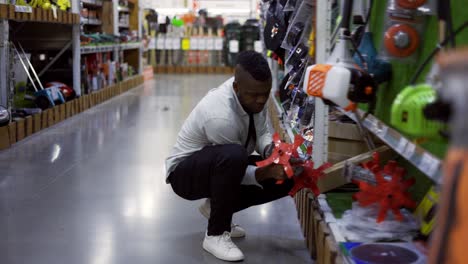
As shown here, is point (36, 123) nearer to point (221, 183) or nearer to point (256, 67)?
point (221, 183)

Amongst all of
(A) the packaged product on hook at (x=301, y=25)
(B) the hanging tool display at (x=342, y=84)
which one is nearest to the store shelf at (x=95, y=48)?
(A) the packaged product on hook at (x=301, y=25)

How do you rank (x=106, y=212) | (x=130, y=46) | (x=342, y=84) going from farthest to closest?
1. (x=130, y=46)
2. (x=106, y=212)
3. (x=342, y=84)

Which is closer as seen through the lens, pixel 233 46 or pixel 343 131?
pixel 343 131

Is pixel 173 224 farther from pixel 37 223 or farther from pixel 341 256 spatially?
pixel 341 256

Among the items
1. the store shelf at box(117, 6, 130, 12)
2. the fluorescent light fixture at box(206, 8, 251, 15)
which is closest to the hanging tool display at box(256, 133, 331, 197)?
the store shelf at box(117, 6, 130, 12)

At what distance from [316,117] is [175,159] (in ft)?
2.14

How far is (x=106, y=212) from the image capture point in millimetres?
3312

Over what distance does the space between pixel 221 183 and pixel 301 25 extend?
153cm

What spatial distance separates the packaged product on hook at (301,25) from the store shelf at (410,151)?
4.76 ft

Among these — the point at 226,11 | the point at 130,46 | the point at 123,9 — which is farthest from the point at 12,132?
the point at 226,11

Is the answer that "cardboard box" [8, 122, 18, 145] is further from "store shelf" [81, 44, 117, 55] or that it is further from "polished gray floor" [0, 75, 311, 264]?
"store shelf" [81, 44, 117, 55]

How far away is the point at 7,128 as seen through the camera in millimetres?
5027

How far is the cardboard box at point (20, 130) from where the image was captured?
531 cm

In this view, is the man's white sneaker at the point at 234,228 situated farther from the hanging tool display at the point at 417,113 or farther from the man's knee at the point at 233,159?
the hanging tool display at the point at 417,113
